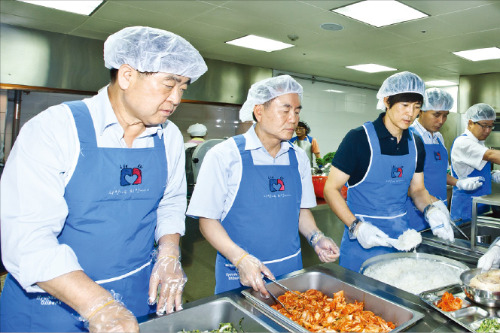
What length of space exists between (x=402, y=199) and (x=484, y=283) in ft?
3.72

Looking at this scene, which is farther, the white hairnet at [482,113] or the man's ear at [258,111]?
the white hairnet at [482,113]

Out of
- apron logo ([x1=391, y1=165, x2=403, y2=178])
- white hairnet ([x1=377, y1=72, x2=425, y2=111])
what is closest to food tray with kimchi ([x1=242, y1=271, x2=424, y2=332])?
apron logo ([x1=391, y1=165, x2=403, y2=178])

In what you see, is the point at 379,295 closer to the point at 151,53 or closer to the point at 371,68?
the point at 151,53

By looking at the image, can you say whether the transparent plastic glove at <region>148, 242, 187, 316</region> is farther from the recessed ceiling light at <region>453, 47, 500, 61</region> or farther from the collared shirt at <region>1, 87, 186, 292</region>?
the recessed ceiling light at <region>453, 47, 500, 61</region>

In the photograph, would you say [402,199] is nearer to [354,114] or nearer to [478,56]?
[478,56]

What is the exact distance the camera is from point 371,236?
6.09ft

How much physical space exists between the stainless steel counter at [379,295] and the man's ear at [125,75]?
2.76 feet

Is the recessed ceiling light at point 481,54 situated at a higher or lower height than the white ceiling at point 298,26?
higher

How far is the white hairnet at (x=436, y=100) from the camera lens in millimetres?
3471

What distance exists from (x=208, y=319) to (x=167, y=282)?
0.66ft

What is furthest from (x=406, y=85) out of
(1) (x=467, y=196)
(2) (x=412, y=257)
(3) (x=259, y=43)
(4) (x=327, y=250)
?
(3) (x=259, y=43)

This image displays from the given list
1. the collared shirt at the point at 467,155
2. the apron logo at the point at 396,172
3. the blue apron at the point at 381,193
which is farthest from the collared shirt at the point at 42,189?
the collared shirt at the point at 467,155

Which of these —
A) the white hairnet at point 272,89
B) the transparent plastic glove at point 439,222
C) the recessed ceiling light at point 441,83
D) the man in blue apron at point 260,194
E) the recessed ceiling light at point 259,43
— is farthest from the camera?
the recessed ceiling light at point 441,83

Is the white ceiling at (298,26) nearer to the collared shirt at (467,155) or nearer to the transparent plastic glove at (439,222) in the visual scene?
the collared shirt at (467,155)
